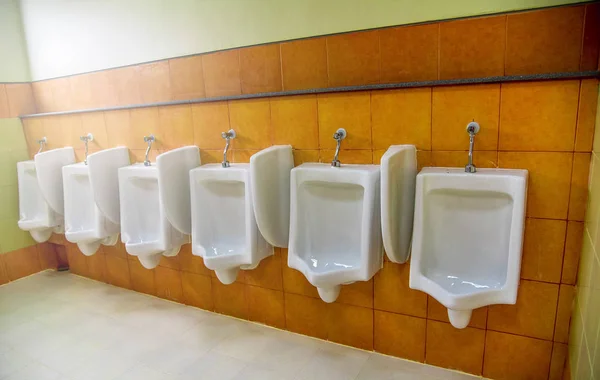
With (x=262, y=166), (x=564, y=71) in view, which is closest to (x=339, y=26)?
(x=262, y=166)

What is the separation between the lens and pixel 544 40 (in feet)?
4.90

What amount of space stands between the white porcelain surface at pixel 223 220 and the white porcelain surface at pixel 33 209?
1576 millimetres

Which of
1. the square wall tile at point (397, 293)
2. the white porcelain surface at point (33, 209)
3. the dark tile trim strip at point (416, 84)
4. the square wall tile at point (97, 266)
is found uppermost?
the dark tile trim strip at point (416, 84)

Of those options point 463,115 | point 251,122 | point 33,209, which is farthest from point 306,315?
point 33,209

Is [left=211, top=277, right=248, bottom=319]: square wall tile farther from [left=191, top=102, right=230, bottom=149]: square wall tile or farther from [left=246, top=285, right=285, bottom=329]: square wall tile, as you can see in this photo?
[left=191, top=102, right=230, bottom=149]: square wall tile

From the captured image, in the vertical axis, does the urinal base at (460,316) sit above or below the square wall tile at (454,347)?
above

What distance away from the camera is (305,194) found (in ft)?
6.18

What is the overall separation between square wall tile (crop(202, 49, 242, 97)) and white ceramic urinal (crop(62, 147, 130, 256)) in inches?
32.9

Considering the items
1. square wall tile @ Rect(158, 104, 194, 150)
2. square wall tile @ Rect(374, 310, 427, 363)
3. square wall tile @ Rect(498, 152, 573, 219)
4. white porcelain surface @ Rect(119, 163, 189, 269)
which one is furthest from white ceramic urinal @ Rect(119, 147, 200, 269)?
square wall tile @ Rect(498, 152, 573, 219)

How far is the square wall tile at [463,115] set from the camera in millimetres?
1605

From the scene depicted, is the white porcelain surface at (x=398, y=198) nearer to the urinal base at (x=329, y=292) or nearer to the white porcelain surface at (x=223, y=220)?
the urinal base at (x=329, y=292)

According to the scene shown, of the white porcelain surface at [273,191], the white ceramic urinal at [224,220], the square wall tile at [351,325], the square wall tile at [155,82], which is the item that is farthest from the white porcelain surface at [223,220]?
the square wall tile at [155,82]

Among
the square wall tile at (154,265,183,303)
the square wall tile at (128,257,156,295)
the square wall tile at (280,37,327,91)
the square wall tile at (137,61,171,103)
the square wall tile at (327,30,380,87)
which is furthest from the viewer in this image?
the square wall tile at (128,257,156,295)

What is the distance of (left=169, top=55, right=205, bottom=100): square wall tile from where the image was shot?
230 cm
